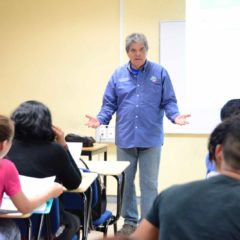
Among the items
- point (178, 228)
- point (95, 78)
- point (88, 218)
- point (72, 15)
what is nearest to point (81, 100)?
point (95, 78)

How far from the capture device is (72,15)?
4.70 m

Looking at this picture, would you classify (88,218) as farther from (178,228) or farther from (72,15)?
(72,15)

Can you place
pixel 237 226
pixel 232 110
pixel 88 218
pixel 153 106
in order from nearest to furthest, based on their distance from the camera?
pixel 237 226 < pixel 232 110 < pixel 88 218 < pixel 153 106

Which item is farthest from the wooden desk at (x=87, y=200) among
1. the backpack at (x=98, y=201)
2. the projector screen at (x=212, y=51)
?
the projector screen at (x=212, y=51)

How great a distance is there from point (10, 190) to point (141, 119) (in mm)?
1863

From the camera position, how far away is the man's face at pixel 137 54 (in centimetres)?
331

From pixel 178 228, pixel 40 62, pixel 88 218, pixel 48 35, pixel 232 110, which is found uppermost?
pixel 48 35

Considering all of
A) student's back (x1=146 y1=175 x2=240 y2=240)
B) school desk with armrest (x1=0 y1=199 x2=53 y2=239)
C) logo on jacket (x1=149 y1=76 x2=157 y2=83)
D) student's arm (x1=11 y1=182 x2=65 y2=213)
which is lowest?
school desk with armrest (x1=0 y1=199 x2=53 y2=239)

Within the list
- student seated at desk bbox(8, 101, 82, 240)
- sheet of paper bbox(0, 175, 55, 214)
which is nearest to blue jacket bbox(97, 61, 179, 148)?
student seated at desk bbox(8, 101, 82, 240)

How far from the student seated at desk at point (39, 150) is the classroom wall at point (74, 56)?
8.40 feet

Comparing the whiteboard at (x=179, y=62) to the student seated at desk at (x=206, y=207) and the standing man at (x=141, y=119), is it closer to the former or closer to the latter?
the standing man at (x=141, y=119)

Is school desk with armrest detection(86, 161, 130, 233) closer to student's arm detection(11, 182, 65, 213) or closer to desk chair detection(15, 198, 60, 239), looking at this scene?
desk chair detection(15, 198, 60, 239)

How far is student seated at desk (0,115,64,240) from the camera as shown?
1652 mm

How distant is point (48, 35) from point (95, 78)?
2.48ft
